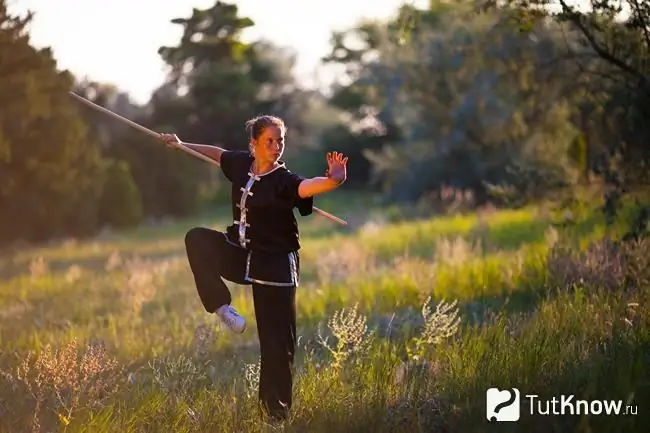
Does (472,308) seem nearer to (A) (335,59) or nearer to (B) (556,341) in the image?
(B) (556,341)

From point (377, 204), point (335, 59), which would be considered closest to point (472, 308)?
point (377, 204)

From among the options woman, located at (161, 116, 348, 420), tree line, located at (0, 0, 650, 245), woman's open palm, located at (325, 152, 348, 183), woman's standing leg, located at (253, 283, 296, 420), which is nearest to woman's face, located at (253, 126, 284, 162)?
woman, located at (161, 116, 348, 420)

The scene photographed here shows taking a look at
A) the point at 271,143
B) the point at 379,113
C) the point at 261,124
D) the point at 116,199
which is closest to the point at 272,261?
the point at 271,143

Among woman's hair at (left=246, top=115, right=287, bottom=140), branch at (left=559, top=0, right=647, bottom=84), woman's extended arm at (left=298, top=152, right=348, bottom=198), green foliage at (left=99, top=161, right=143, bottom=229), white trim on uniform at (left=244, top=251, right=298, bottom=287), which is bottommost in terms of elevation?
green foliage at (left=99, top=161, right=143, bottom=229)

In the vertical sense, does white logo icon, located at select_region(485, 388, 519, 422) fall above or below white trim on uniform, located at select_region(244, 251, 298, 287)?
below

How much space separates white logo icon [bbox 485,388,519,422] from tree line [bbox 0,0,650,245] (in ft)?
14.5

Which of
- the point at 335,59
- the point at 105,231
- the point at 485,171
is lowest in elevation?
the point at 105,231

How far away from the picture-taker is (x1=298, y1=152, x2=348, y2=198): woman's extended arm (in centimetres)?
416

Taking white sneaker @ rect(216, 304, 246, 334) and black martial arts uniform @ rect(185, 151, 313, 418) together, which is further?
white sneaker @ rect(216, 304, 246, 334)

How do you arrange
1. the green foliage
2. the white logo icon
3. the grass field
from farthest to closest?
1. the green foliage
2. the grass field
3. the white logo icon

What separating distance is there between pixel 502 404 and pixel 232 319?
1.69m

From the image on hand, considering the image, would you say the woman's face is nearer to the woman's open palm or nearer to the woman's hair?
the woman's hair

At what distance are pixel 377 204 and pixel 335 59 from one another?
21.2 meters

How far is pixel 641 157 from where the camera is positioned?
29.0 feet
